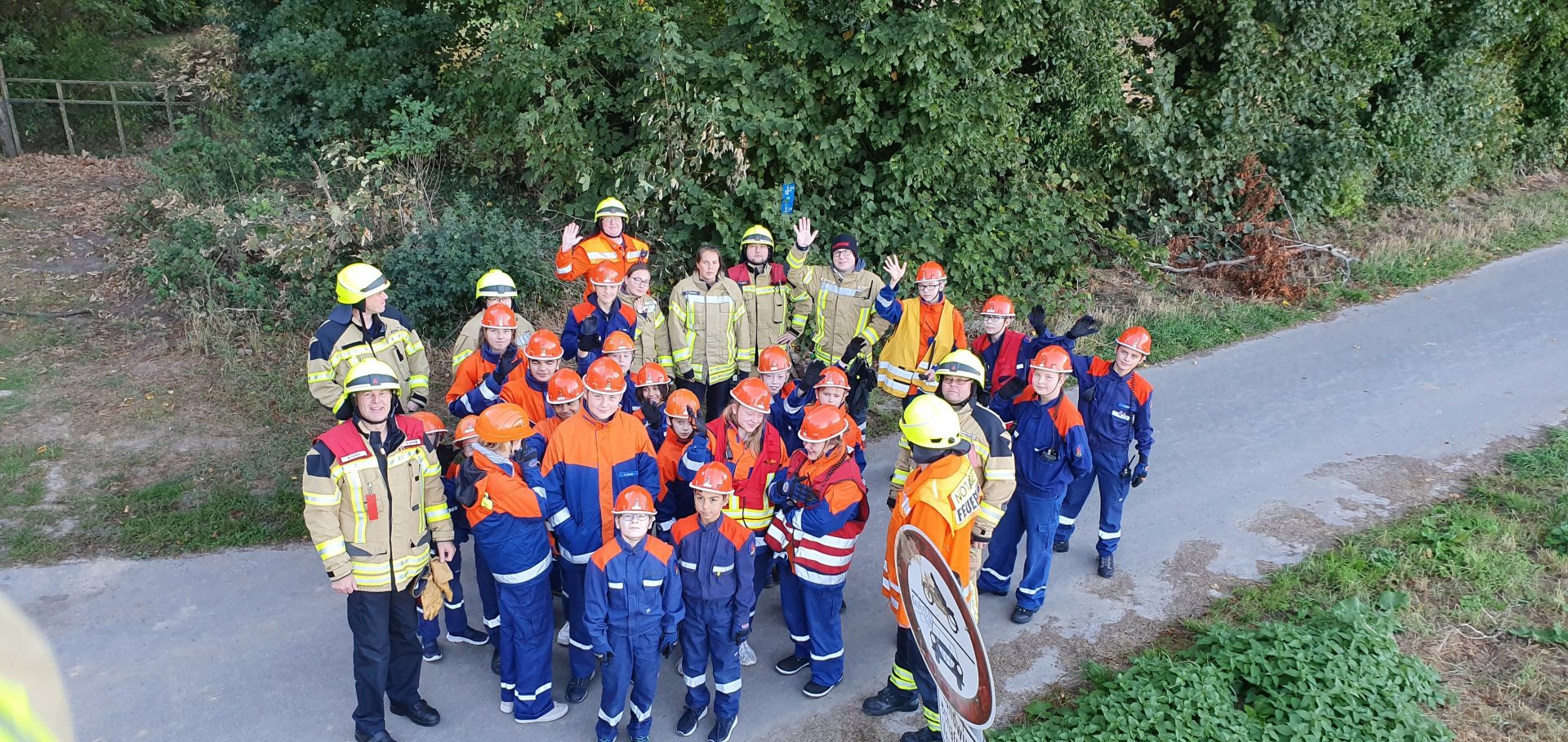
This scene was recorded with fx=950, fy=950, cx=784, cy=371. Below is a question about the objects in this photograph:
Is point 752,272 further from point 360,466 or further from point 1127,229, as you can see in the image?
point 1127,229

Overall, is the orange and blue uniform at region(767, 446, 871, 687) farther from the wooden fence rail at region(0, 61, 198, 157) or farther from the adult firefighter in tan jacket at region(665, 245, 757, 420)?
the wooden fence rail at region(0, 61, 198, 157)

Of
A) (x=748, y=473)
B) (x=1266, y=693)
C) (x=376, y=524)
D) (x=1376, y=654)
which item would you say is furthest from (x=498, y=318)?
(x=1376, y=654)

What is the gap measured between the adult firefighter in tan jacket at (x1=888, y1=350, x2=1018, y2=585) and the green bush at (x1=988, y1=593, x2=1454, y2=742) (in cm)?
95

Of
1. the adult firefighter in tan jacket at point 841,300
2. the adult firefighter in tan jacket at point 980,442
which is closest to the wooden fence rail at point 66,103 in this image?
the adult firefighter in tan jacket at point 841,300

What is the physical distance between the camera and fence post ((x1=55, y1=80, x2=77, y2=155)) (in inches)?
639

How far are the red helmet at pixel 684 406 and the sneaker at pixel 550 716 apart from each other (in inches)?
68.0

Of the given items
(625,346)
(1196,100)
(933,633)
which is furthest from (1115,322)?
(933,633)

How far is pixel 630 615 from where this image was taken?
4.68 metres

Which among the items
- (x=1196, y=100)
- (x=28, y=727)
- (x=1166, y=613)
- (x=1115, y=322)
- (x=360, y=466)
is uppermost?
(x=1196, y=100)

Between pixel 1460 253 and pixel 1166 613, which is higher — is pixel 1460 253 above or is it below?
above

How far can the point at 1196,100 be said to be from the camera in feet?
44.1

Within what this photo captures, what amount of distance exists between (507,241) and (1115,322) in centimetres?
708

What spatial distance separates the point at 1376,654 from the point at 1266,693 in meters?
0.74

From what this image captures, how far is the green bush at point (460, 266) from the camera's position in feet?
32.2
